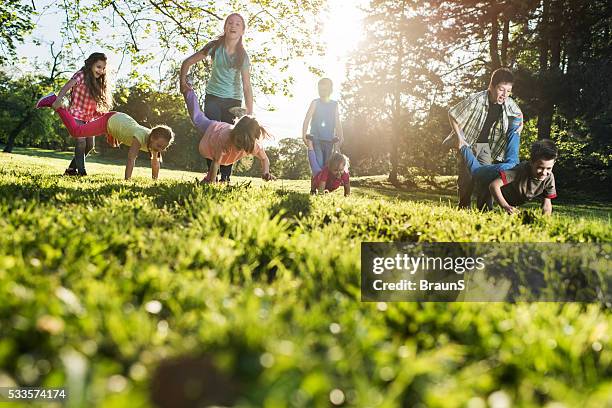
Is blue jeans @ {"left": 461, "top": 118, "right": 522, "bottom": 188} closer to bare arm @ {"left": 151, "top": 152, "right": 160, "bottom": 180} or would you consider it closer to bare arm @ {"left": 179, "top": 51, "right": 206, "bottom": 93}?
bare arm @ {"left": 179, "top": 51, "right": 206, "bottom": 93}

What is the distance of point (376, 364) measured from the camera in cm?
133

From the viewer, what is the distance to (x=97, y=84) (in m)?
8.16

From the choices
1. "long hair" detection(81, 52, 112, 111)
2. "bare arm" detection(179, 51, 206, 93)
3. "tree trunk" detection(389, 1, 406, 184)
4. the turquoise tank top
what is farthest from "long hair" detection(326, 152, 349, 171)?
"tree trunk" detection(389, 1, 406, 184)

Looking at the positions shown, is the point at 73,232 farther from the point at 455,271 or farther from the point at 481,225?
the point at 481,225

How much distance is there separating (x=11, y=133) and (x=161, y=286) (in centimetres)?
5264

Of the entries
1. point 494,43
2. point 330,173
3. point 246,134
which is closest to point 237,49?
point 246,134

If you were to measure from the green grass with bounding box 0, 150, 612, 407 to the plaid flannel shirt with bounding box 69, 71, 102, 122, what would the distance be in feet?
19.9

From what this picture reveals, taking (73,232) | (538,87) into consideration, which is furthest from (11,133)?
(73,232)

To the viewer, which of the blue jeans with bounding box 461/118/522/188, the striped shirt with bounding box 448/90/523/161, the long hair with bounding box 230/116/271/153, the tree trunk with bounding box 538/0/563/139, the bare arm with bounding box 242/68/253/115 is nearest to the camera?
the blue jeans with bounding box 461/118/522/188

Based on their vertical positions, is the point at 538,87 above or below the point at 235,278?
above

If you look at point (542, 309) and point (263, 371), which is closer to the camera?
point (263, 371)

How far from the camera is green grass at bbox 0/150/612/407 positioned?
1137mm

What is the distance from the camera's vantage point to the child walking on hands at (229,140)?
627cm

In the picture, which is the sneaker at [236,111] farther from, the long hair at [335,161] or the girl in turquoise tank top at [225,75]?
the long hair at [335,161]
